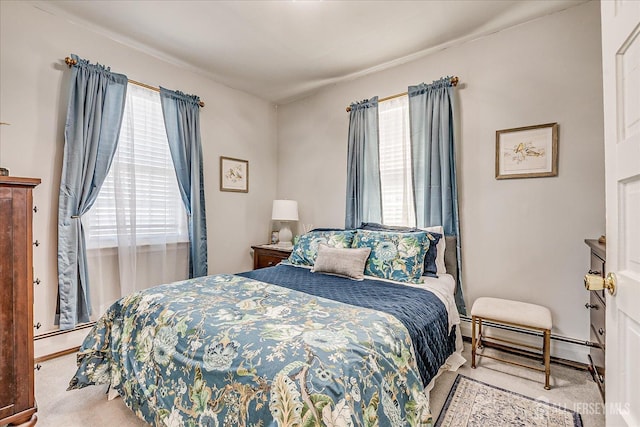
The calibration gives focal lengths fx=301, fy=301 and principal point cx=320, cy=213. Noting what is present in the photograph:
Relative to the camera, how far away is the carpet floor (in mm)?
1707

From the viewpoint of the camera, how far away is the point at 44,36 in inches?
93.0

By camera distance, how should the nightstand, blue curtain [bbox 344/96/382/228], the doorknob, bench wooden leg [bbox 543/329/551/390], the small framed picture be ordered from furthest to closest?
the small framed picture
the nightstand
blue curtain [bbox 344/96/382/228]
bench wooden leg [bbox 543/329/551/390]
the doorknob

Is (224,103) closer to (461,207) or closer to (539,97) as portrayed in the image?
(461,207)

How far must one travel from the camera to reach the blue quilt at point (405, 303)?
5.34 ft

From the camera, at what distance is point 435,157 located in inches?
110

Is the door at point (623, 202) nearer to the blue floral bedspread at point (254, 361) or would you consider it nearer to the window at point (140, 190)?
the blue floral bedspread at point (254, 361)

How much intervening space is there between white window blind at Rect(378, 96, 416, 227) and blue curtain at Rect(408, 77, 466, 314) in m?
0.12

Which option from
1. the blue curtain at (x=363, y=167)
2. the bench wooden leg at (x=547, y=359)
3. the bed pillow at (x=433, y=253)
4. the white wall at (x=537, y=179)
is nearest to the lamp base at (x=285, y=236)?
the blue curtain at (x=363, y=167)

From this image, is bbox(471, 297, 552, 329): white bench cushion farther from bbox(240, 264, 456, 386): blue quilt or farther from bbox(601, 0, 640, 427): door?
bbox(601, 0, 640, 427): door

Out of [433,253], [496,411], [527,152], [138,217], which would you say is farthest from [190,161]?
[496,411]

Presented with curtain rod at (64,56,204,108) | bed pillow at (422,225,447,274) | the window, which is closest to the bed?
bed pillow at (422,225,447,274)

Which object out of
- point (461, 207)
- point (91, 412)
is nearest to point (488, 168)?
point (461, 207)

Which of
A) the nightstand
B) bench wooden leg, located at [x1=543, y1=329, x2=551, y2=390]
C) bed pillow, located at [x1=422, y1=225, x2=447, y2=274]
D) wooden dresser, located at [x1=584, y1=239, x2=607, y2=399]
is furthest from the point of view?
the nightstand

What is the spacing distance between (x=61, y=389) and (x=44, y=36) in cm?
263
